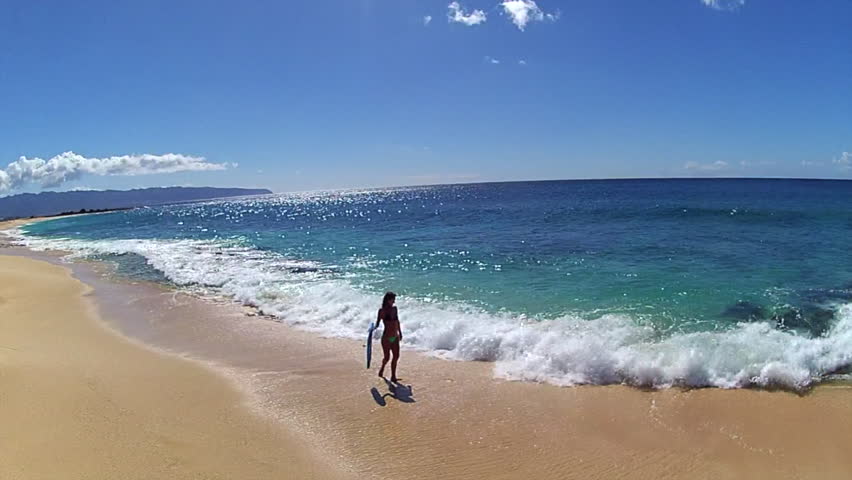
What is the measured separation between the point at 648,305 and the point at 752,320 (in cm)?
208

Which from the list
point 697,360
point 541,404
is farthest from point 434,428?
point 697,360

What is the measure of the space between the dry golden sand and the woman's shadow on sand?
1498mm

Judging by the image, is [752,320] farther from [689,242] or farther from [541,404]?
[689,242]

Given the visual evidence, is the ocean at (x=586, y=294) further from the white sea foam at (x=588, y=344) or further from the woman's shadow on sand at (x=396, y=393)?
the woman's shadow on sand at (x=396, y=393)

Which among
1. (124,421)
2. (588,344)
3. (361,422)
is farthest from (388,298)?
(124,421)

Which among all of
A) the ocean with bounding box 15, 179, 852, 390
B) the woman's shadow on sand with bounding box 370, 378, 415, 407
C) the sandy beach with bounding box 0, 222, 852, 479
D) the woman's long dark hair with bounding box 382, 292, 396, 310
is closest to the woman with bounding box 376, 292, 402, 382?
the woman's long dark hair with bounding box 382, 292, 396, 310

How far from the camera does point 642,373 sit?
734cm

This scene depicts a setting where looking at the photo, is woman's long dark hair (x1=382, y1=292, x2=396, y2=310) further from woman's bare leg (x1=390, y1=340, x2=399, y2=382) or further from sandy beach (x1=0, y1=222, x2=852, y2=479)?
sandy beach (x1=0, y1=222, x2=852, y2=479)

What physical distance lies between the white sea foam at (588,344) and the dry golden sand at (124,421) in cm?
355

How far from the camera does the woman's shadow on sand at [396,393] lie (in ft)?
22.2

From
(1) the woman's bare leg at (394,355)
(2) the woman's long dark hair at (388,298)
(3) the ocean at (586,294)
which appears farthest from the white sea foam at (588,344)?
(2) the woman's long dark hair at (388,298)

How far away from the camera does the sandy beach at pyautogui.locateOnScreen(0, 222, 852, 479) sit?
16.9ft

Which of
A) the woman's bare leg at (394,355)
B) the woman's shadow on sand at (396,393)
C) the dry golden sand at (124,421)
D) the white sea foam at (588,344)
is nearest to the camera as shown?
the dry golden sand at (124,421)

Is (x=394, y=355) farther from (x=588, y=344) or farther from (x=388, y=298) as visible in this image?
(x=588, y=344)
